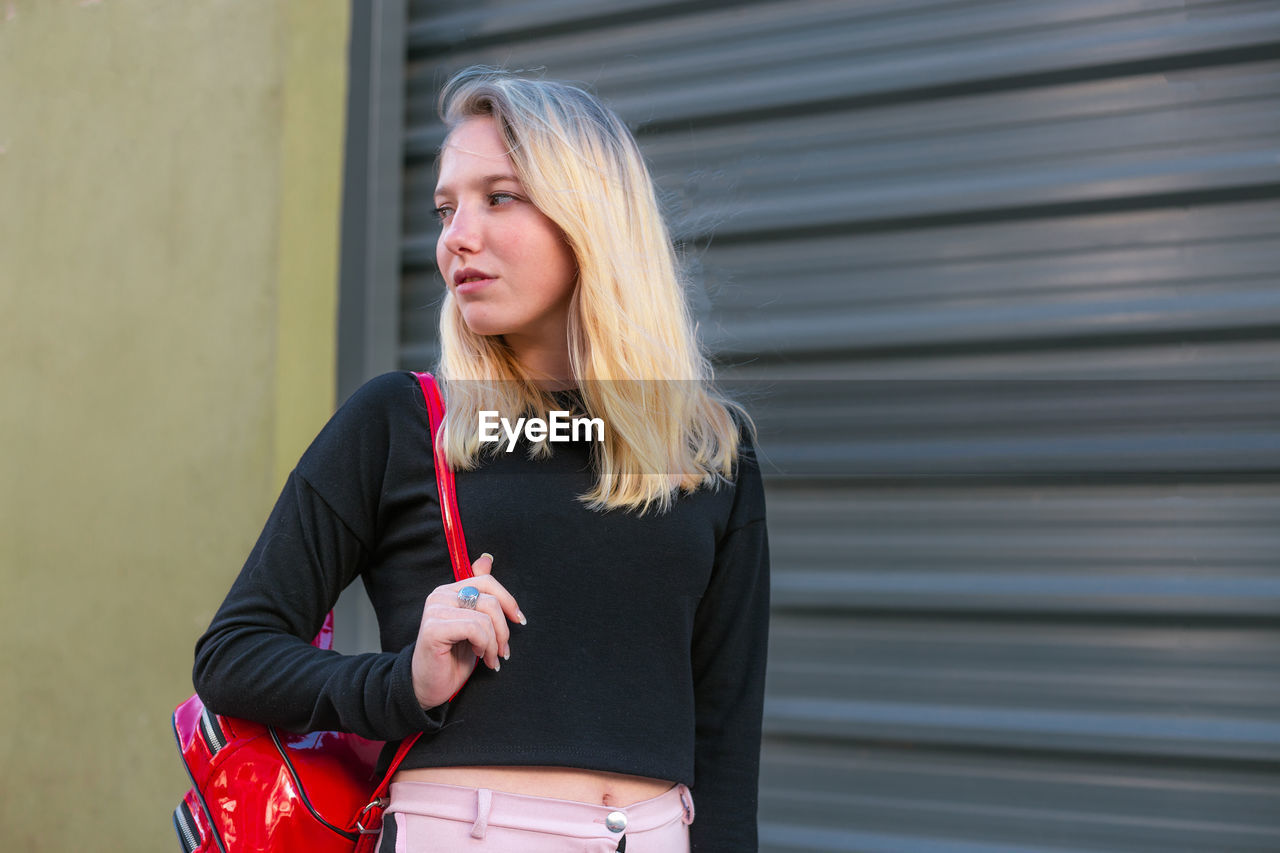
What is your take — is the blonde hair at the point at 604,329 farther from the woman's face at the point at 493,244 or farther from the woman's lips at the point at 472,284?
the woman's lips at the point at 472,284

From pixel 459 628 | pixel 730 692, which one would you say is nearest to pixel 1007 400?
pixel 730 692

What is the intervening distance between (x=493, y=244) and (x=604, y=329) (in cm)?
23

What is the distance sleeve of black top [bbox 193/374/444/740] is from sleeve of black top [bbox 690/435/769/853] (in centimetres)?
50

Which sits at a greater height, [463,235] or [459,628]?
[463,235]

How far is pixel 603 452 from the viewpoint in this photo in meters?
1.67

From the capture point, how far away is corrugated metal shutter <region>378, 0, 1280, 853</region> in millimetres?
→ 2395

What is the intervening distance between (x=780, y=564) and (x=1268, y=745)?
1.20 metres

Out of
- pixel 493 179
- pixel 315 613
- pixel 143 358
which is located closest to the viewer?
pixel 315 613

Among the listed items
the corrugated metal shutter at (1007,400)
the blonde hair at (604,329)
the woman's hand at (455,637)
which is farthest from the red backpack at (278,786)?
the corrugated metal shutter at (1007,400)

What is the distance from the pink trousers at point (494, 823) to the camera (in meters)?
1.43

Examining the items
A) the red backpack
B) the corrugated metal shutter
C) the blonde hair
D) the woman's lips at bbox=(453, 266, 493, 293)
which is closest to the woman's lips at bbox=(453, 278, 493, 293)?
the woman's lips at bbox=(453, 266, 493, 293)

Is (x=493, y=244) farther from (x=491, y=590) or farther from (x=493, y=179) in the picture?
(x=491, y=590)

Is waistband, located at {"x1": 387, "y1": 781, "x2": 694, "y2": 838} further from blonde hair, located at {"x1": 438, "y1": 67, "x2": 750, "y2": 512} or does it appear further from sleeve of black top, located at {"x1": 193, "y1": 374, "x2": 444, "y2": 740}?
blonde hair, located at {"x1": 438, "y1": 67, "x2": 750, "y2": 512}

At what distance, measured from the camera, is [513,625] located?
153 centimetres
